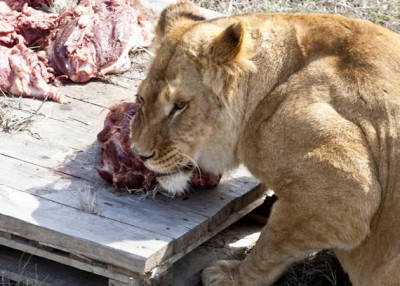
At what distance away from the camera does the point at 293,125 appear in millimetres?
4457

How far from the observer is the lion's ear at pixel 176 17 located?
4.93 metres

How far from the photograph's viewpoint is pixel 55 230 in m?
4.55

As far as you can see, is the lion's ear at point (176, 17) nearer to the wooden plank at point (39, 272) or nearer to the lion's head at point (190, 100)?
the lion's head at point (190, 100)

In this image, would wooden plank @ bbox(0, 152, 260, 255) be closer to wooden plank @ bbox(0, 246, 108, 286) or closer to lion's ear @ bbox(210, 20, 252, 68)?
wooden plank @ bbox(0, 246, 108, 286)

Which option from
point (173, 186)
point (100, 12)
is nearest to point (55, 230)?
point (173, 186)

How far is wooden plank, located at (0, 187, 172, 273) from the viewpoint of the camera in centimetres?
A: 447

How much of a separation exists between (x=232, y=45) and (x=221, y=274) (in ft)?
3.80

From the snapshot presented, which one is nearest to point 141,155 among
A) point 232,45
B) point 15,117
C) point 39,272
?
point 232,45

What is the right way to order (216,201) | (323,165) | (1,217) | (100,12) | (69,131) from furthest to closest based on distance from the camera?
(100,12) → (69,131) → (216,201) → (1,217) → (323,165)

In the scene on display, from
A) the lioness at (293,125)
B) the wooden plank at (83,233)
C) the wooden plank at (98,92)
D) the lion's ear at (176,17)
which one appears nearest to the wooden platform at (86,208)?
the wooden plank at (83,233)

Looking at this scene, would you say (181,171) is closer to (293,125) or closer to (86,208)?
(86,208)

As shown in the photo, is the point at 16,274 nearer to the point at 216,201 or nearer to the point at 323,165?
the point at 216,201

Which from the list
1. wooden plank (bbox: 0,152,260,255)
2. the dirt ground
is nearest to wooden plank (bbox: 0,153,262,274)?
wooden plank (bbox: 0,152,260,255)

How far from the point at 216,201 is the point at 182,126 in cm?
59
